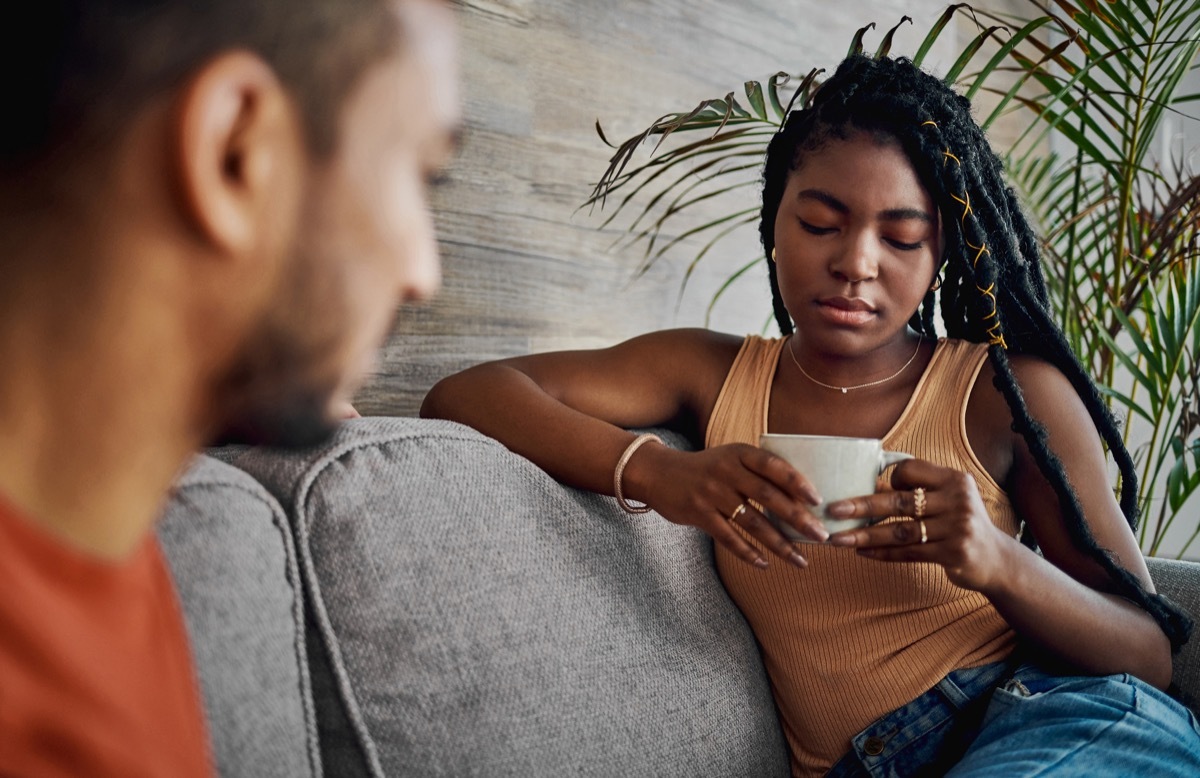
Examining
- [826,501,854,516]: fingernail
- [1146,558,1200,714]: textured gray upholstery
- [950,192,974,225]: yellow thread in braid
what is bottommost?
[1146,558,1200,714]: textured gray upholstery

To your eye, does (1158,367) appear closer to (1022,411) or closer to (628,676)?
(1022,411)

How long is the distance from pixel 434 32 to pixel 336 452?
24.8 inches

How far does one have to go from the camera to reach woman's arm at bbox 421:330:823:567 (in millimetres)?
1043

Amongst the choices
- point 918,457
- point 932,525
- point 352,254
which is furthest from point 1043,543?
point 352,254

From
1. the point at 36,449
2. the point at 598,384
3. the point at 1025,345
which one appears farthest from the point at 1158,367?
the point at 36,449

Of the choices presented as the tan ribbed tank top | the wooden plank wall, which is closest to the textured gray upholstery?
the tan ribbed tank top

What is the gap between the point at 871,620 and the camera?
1.29 m

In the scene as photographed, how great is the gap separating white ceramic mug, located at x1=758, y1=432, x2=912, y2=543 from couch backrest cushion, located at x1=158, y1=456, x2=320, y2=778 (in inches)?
18.5

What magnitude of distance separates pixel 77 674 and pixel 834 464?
2.30 ft

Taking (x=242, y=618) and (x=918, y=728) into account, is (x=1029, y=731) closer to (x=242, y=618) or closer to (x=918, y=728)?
(x=918, y=728)

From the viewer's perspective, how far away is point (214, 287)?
1.32 feet

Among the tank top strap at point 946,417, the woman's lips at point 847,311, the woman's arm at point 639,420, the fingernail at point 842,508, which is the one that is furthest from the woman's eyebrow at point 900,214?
the fingernail at point 842,508

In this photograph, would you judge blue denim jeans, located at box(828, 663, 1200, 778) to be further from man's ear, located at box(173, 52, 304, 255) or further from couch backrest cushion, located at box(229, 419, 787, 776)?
man's ear, located at box(173, 52, 304, 255)

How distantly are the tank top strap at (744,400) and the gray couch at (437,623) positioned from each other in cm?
21
